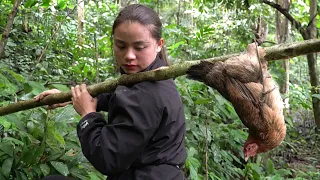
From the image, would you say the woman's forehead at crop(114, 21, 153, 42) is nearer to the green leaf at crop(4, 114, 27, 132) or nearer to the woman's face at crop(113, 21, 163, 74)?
the woman's face at crop(113, 21, 163, 74)

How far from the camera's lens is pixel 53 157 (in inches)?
97.1

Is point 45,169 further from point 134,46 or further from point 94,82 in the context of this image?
point 94,82

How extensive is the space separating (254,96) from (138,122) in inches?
20.9

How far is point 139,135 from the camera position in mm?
1575

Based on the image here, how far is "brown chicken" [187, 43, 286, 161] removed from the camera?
1502 mm

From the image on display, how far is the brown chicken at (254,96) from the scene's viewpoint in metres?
1.50

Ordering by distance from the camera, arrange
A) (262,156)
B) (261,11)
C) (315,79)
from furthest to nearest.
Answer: (261,11), (315,79), (262,156)

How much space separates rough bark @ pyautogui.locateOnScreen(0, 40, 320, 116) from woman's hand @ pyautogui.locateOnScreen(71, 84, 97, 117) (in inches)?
1.9

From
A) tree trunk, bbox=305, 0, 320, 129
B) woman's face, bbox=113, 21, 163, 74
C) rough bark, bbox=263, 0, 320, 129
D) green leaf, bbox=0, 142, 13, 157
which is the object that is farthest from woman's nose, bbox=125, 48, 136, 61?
tree trunk, bbox=305, 0, 320, 129

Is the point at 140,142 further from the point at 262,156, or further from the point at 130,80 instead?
the point at 262,156

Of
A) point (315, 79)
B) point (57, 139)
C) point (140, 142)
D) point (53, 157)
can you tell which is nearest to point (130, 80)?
A: point (140, 142)

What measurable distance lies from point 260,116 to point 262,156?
A: 393cm

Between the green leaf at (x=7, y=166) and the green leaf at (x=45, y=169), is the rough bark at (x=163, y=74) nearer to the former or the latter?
the green leaf at (x=7, y=166)

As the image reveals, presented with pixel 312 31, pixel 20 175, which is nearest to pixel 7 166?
pixel 20 175
